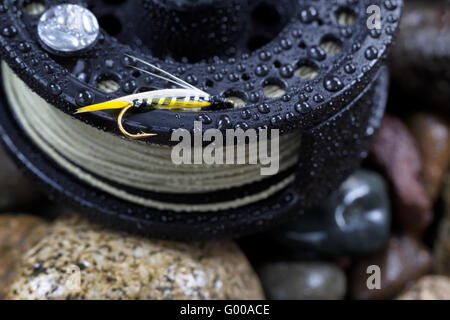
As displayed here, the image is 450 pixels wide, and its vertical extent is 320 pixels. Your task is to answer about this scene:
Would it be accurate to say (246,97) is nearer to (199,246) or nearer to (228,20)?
(228,20)

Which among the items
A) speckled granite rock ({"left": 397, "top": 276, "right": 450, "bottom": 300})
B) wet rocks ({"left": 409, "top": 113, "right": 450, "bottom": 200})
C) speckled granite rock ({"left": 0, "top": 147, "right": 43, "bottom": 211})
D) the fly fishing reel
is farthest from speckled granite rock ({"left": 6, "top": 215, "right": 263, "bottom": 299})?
wet rocks ({"left": 409, "top": 113, "right": 450, "bottom": 200})

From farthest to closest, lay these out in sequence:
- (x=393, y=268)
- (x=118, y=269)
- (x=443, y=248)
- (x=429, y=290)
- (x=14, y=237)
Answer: (x=443, y=248)
(x=393, y=268)
(x=14, y=237)
(x=429, y=290)
(x=118, y=269)

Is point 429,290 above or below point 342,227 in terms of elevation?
below

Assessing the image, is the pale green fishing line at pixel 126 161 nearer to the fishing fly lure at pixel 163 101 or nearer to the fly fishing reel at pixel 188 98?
the fly fishing reel at pixel 188 98

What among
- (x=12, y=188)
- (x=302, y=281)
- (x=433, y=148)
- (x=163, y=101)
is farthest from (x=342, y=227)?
(x=12, y=188)

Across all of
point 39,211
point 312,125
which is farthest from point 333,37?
point 39,211

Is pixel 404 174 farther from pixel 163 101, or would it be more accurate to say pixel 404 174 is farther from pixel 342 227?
pixel 163 101
